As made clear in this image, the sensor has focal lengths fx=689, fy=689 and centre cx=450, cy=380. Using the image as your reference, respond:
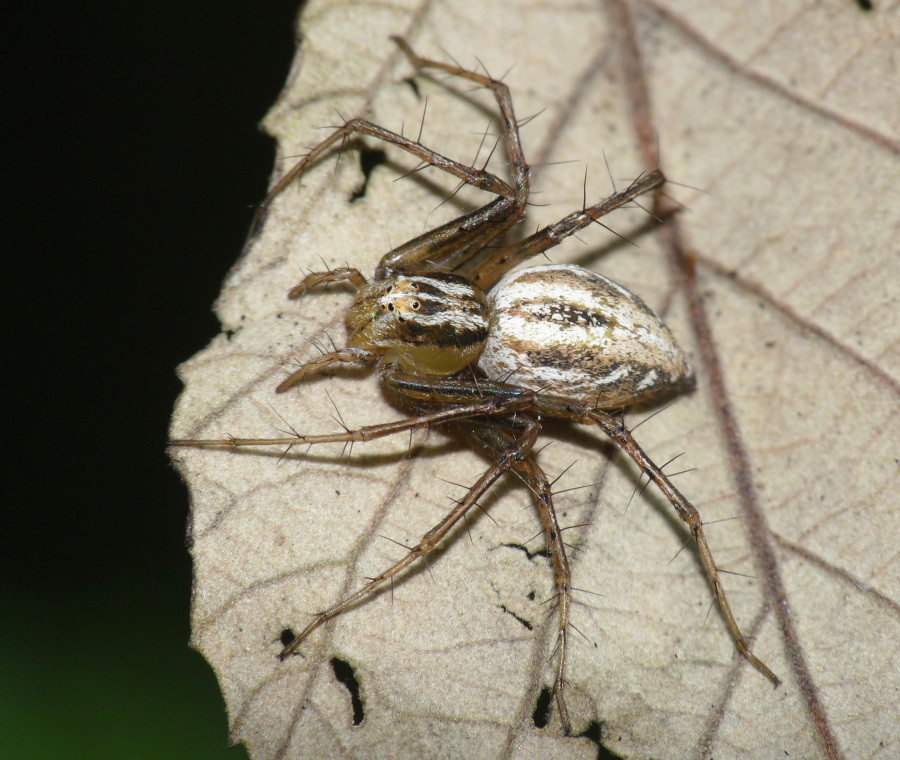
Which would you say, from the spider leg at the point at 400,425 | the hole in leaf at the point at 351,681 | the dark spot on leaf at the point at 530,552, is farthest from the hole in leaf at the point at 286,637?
the dark spot on leaf at the point at 530,552

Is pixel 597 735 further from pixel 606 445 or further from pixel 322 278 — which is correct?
pixel 322 278

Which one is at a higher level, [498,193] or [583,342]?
[498,193]

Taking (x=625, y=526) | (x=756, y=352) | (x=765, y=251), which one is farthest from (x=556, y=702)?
(x=765, y=251)

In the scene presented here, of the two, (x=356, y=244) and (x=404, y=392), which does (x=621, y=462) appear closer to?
(x=404, y=392)

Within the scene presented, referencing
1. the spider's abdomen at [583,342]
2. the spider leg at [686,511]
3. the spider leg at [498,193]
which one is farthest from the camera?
the spider leg at [498,193]

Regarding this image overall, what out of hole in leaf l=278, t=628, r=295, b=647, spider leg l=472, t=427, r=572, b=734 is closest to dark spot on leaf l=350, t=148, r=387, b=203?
spider leg l=472, t=427, r=572, b=734

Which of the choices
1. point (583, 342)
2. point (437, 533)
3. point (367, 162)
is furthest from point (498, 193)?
point (437, 533)

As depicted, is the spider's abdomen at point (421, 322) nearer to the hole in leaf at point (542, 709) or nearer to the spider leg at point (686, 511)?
the spider leg at point (686, 511)
